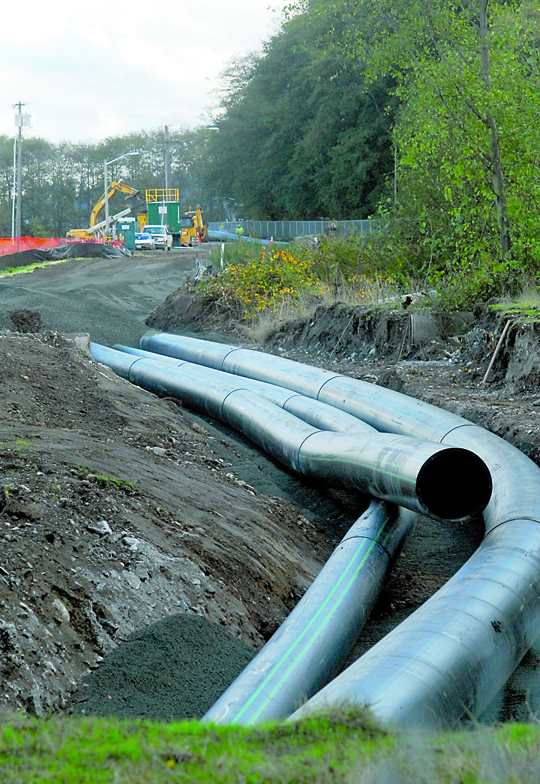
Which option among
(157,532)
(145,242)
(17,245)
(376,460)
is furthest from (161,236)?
(157,532)

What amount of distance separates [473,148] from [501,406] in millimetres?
4723

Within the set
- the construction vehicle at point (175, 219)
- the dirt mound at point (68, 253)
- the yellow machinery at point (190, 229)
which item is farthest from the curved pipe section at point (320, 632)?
the yellow machinery at point (190, 229)

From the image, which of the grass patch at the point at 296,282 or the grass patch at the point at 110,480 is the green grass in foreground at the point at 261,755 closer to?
the grass patch at the point at 110,480

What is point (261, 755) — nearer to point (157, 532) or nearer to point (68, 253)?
point (157, 532)

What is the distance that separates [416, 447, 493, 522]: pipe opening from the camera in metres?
5.05

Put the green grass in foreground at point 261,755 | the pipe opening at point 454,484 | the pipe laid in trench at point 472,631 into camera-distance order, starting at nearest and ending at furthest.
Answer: the green grass in foreground at point 261,755
the pipe laid in trench at point 472,631
the pipe opening at point 454,484

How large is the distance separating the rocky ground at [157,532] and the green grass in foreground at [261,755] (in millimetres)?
1228

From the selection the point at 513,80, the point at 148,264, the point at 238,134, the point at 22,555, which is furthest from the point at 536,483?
the point at 238,134

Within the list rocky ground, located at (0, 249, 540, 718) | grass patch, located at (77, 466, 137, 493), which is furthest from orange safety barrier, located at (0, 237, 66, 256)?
grass patch, located at (77, 466, 137, 493)

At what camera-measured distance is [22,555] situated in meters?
3.95

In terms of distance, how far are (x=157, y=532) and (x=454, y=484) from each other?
7.25 feet

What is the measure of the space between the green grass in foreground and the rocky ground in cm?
123

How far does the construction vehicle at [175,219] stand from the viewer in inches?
1866

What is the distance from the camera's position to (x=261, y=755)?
2.01m
